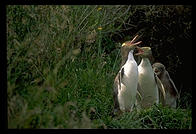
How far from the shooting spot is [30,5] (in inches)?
197

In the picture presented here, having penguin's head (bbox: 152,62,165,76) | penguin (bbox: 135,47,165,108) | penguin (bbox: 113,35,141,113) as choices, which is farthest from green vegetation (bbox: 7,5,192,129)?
penguin's head (bbox: 152,62,165,76)

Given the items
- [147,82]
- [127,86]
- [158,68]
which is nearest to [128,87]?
[127,86]

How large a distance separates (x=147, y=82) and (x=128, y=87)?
434 millimetres

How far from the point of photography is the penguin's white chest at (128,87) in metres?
5.57

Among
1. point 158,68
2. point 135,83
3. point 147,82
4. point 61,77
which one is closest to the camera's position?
point 61,77

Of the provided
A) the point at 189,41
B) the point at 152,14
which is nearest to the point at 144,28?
the point at 152,14

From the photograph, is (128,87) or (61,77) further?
(128,87)

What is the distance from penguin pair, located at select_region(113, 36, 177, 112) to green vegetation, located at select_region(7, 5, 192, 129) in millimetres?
220

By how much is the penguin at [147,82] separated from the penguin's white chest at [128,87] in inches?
12.3

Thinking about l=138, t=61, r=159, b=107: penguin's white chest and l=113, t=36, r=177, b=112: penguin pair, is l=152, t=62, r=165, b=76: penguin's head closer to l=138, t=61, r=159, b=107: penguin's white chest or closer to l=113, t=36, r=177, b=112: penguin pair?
l=113, t=36, r=177, b=112: penguin pair

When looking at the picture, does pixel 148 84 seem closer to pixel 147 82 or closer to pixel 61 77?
pixel 147 82

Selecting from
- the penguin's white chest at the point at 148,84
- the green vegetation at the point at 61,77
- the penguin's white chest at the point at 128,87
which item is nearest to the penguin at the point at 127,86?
the penguin's white chest at the point at 128,87

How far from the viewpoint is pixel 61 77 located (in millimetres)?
5016

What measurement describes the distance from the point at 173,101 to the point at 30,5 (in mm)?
2570
